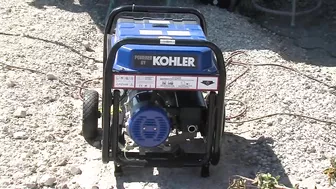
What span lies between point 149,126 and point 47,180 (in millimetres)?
766

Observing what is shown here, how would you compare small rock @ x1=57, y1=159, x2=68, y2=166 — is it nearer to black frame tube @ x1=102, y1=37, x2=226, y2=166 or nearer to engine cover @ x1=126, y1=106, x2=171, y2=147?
black frame tube @ x1=102, y1=37, x2=226, y2=166

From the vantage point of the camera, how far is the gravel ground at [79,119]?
15.6ft

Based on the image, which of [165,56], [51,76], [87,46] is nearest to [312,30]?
[87,46]

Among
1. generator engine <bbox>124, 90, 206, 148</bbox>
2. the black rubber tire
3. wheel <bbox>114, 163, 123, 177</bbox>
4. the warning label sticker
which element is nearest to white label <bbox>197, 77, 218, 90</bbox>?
the warning label sticker

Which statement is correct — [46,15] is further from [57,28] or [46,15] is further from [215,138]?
[215,138]

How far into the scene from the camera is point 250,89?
6.24m

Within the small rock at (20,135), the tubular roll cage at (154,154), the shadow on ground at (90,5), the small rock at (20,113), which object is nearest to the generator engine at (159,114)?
the tubular roll cage at (154,154)

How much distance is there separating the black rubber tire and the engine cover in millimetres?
544

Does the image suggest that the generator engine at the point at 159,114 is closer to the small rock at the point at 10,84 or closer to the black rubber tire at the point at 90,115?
the black rubber tire at the point at 90,115

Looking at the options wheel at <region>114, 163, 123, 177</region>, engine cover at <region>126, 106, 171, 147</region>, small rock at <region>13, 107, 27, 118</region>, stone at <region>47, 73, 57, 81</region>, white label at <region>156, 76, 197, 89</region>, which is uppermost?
white label at <region>156, 76, 197, 89</region>

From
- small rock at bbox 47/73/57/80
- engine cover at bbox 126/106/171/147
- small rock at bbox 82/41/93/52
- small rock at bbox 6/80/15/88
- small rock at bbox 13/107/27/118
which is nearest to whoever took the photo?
engine cover at bbox 126/106/171/147

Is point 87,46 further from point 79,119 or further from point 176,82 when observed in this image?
point 176,82

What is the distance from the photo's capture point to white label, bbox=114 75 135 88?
14.2 ft

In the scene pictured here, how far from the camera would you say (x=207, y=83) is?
4406 mm
